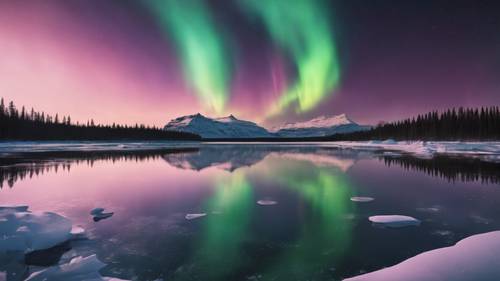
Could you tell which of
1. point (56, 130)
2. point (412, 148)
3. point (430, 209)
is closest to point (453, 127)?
point (412, 148)

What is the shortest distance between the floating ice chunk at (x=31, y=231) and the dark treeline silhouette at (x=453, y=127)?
274ft

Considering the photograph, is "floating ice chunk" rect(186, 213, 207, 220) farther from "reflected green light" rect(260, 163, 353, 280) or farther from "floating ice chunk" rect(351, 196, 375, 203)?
"floating ice chunk" rect(351, 196, 375, 203)

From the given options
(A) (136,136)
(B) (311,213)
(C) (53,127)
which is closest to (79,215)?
(B) (311,213)

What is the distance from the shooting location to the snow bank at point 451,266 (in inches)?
179

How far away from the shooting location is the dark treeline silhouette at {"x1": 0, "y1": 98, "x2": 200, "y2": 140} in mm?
84494

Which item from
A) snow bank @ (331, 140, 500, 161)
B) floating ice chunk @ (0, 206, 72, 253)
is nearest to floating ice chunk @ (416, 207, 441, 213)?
floating ice chunk @ (0, 206, 72, 253)

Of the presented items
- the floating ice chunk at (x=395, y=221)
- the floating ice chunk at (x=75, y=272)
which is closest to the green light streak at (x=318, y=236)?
the floating ice chunk at (x=395, y=221)

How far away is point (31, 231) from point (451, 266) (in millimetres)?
8988

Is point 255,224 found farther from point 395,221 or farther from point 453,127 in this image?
point 453,127

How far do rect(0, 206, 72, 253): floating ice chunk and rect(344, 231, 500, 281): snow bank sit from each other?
21.4 ft

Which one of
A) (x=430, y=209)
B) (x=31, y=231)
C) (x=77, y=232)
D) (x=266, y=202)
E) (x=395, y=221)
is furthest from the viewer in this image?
(x=266, y=202)

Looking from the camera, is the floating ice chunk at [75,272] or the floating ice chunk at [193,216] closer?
the floating ice chunk at [75,272]

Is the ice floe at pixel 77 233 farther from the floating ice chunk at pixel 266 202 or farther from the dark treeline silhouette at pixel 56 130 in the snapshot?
the dark treeline silhouette at pixel 56 130

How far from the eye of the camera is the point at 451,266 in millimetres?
4891
